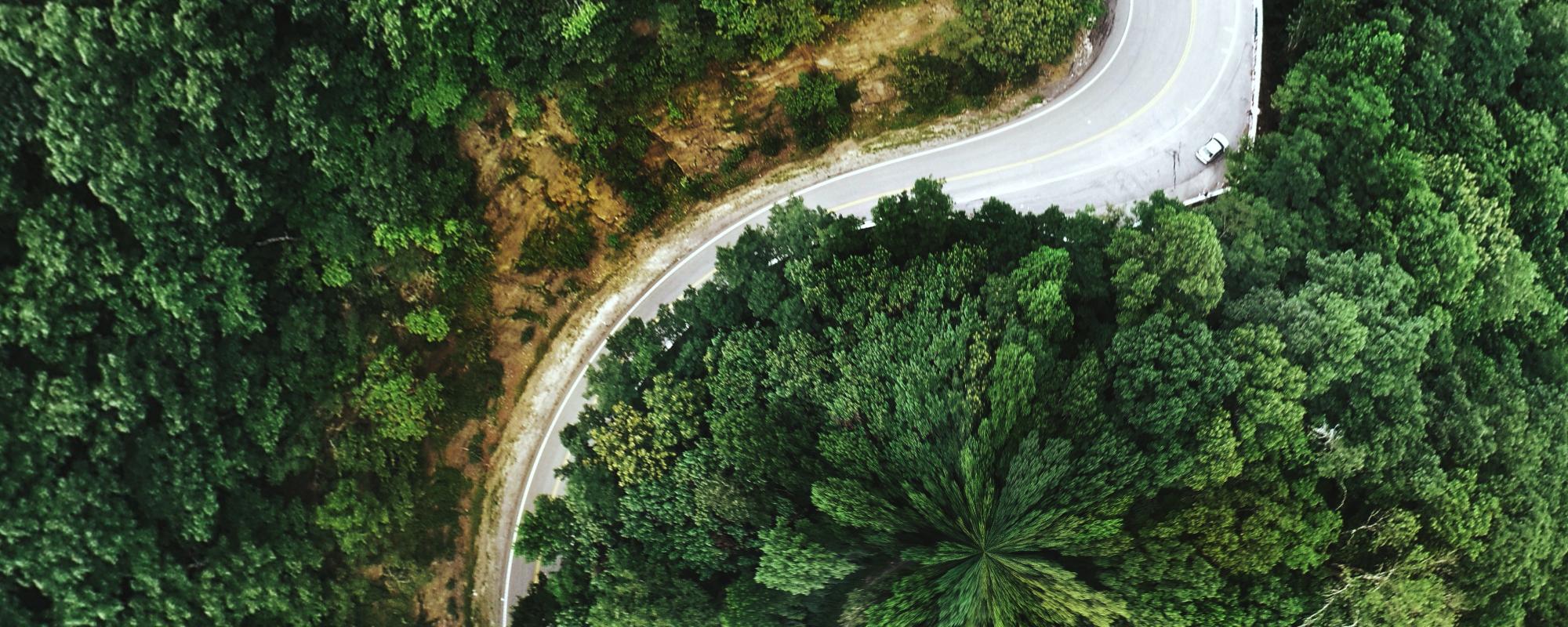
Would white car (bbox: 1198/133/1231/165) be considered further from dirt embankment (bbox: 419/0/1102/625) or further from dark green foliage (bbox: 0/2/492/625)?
dark green foliage (bbox: 0/2/492/625)

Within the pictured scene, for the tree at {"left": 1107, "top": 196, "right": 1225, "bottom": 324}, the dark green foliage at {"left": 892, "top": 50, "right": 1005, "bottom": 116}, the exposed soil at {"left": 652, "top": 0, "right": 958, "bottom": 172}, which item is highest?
the exposed soil at {"left": 652, "top": 0, "right": 958, "bottom": 172}

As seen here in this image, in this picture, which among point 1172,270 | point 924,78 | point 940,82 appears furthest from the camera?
point 940,82

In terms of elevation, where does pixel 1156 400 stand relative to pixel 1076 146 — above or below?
below

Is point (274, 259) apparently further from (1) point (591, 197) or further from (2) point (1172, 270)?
(2) point (1172, 270)

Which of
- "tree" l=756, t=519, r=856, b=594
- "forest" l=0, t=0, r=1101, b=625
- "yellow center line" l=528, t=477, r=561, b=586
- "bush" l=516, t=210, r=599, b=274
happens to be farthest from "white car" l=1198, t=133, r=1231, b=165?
"yellow center line" l=528, t=477, r=561, b=586

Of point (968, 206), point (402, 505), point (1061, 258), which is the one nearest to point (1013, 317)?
point (1061, 258)

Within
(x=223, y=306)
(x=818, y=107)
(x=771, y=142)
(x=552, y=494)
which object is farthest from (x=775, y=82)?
(x=223, y=306)

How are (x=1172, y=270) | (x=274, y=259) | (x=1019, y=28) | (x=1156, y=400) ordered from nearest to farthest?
1. (x=1156, y=400)
2. (x=1172, y=270)
3. (x=274, y=259)
4. (x=1019, y=28)
